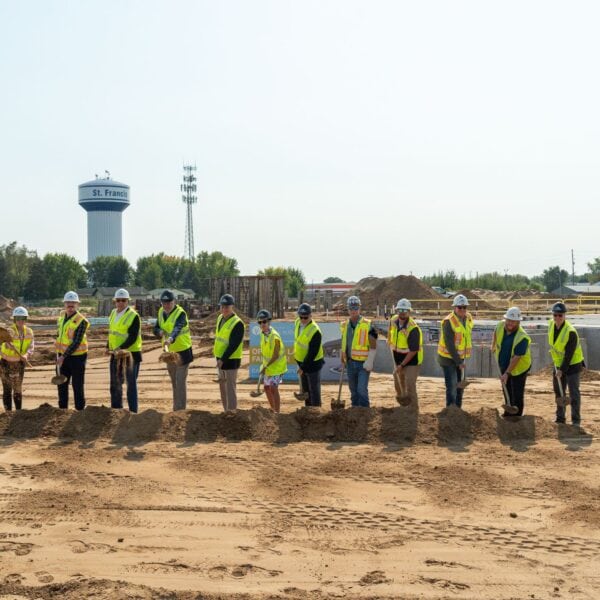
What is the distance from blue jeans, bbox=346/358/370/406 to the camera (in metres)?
10.5

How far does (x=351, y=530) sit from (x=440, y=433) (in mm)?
3371

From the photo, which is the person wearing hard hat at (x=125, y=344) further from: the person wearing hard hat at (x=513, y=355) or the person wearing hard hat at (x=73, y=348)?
the person wearing hard hat at (x=513, y=355)

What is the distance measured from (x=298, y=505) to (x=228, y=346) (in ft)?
11.9

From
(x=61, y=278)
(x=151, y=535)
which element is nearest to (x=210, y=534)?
(x=151, y=535)

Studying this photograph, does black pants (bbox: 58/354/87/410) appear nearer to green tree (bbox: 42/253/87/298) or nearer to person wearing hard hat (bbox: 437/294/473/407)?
person wearing hard hat (bbox: 437/294/473/407)

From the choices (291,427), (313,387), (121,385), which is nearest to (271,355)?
(313,387)

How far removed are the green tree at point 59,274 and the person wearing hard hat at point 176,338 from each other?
79361 millimetres

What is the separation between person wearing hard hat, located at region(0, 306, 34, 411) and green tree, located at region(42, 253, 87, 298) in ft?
257

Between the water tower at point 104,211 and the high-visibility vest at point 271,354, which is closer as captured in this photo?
the high-visibility vest at point 271,354

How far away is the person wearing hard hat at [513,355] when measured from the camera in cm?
1009

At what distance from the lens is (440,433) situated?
9.66m

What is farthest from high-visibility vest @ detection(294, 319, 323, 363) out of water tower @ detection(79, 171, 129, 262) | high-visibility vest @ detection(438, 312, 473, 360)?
water tower @ detection(79, 171, 129, 262)

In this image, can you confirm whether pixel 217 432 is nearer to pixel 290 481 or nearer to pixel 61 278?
pixel 290 481

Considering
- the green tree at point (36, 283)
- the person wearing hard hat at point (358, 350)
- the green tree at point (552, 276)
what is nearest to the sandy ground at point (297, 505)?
the person wearing hard hat at point (358, 350)
